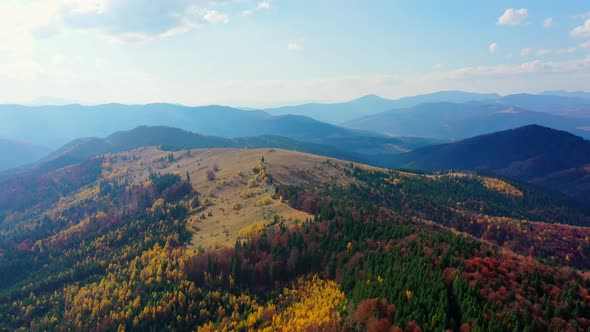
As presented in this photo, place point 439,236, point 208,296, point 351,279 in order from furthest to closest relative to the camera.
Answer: point 208,296
point 439,236
point 351,279

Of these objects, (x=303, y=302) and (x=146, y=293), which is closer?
(x=303, y=302)

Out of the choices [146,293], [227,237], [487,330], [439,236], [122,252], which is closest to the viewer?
[487,330]

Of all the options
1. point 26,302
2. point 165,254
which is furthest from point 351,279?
point 26,302

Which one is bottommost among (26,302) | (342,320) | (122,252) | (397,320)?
(26,302)

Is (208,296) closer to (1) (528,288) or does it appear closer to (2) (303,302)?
(2) (303,302)

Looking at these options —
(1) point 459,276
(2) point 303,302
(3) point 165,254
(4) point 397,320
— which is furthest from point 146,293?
(1) point 459,276

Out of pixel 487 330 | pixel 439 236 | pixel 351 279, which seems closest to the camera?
pixel 487 330

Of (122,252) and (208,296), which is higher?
(208,296)

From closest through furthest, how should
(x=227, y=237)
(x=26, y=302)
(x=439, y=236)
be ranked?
(x=439, y=236), (x=227, y=237), (x=26, y=302)

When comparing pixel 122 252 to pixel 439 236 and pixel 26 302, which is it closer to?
pixel 26 302
